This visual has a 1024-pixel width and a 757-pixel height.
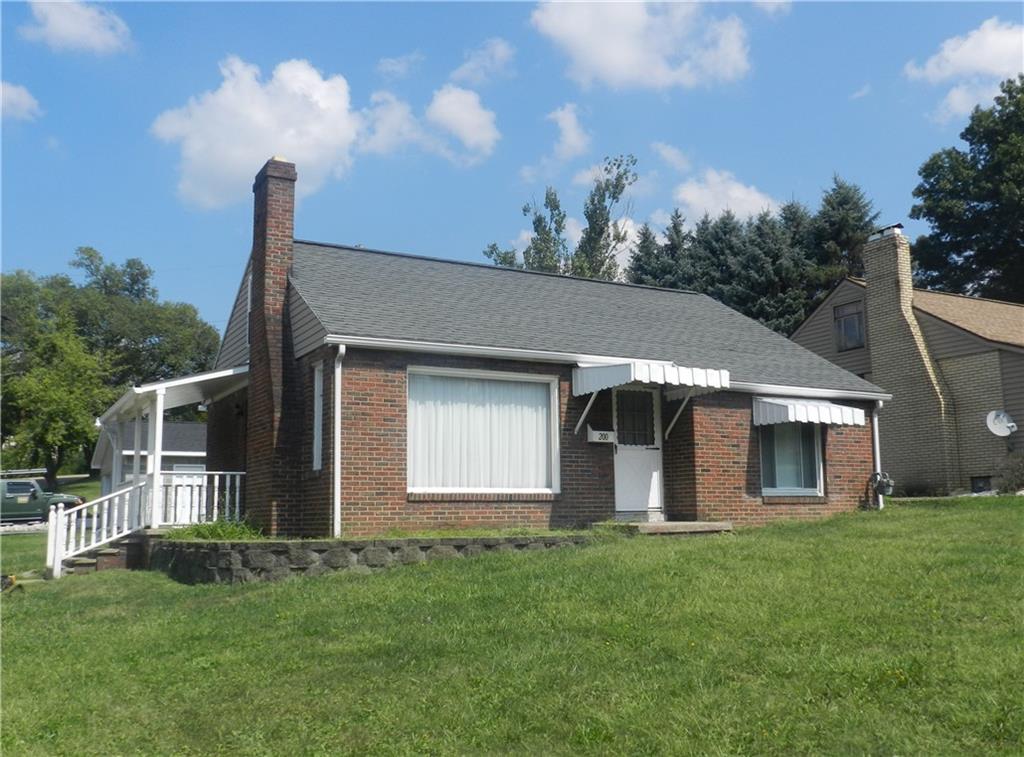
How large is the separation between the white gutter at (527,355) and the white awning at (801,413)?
12.2 inches

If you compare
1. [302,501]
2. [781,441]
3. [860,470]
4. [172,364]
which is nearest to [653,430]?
[781,441]

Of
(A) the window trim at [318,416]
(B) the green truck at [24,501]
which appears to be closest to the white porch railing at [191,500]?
(A) the window trim at [318,416]

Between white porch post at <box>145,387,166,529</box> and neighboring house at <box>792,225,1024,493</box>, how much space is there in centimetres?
1781

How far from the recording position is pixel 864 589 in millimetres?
8242

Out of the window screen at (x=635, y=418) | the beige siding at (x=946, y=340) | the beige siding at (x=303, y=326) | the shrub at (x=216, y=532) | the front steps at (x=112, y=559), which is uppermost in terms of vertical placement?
the beige siding at (x=946, y=340)

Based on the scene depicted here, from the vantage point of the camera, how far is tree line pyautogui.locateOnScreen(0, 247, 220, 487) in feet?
133

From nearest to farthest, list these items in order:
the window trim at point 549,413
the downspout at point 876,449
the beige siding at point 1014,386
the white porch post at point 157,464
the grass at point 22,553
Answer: the window trim at point 549,413, the white porch post at point 157,464, the grass at point 22,553, the downspout at point 876,449, the beige siding at point 1014,386

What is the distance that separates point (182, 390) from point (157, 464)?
1.65m

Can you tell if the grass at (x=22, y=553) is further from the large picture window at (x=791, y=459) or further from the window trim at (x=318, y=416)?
the large picture window at (x=791, y=459)

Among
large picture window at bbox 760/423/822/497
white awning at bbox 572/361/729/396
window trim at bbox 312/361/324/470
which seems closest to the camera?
window trim at bbox 312/361/324/470

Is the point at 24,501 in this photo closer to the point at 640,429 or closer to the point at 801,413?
the point at 640,429

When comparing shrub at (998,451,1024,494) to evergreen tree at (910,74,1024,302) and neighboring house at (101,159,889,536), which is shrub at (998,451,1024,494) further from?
evergreen tree at (910,74,1024,302)

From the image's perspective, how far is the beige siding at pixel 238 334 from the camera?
16337mm

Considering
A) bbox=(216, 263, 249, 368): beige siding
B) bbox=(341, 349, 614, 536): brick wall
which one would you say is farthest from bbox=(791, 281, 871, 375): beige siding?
bbox=(216, 263, 249, 368): beige siding
